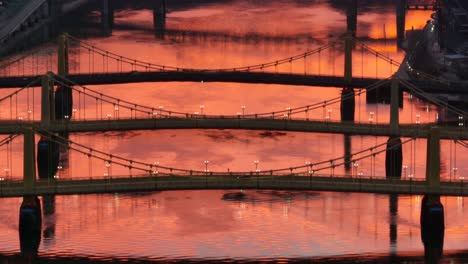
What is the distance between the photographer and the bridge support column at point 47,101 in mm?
138475

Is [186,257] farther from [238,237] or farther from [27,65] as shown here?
[27,65]

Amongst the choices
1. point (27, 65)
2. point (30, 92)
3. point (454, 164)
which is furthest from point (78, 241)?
point (27, 65)

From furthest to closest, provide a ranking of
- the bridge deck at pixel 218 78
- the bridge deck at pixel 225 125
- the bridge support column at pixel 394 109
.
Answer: the bridge deck at pixel 218 78, the bridge support column at pixel 394 109, the bridge deck at pixel 225 125

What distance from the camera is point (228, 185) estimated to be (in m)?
117

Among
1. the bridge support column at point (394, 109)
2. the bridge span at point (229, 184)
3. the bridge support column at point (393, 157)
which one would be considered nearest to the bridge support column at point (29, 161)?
the bridge span at point (229, 184)

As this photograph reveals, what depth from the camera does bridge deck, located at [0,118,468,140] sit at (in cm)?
13575

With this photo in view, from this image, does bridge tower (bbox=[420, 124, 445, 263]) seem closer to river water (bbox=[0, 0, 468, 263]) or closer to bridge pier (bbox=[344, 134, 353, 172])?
river water (bbox=[0, 0, 468, 263])

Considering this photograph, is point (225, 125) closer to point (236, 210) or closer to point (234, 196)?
point (234, 196)

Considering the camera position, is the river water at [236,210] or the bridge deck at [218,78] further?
the bridge deck at [218,78]

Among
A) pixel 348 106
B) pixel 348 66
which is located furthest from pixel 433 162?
pixel 348 66

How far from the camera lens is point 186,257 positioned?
113 metres

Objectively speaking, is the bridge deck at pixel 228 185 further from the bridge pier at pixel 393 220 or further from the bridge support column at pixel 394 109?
the bridge support column at pixel 394 109

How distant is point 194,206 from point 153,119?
13191 millimetres

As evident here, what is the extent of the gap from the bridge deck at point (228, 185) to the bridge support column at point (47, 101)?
21.3 meters
